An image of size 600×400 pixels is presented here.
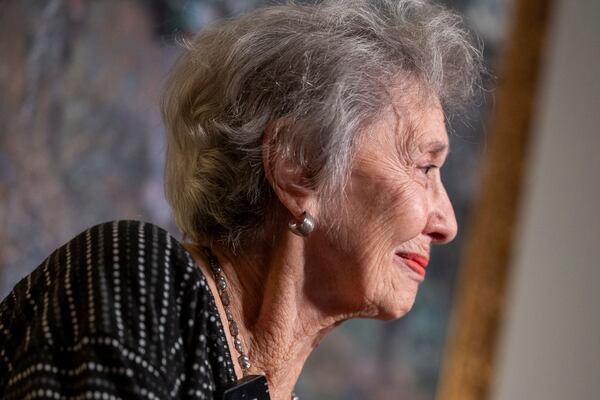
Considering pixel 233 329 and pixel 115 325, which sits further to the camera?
pixel 233 329

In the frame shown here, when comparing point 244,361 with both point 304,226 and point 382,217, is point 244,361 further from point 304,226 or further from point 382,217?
point 382,217

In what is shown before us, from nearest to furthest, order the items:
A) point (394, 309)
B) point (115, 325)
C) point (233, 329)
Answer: point (115, 325) < point (233, 329) < point (394, 309)

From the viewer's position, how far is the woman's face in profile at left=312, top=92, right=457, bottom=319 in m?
1.90

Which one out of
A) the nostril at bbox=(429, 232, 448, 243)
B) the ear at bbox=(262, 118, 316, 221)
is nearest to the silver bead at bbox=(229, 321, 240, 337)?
the ear at bbox=(262, 118, 316, 221)

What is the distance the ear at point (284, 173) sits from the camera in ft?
6.13

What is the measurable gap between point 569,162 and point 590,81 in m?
0.33

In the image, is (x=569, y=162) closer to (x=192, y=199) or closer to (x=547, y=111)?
(x=547, y=111)

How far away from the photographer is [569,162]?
3.67 meters

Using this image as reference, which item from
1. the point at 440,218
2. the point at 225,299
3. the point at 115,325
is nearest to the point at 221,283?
the point at 225,299

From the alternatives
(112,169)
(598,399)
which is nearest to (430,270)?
(598,399)

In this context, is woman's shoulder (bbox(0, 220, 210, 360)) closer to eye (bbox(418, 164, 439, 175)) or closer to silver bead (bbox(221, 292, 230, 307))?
silver bead (bbox(221, 292, 230, 307))

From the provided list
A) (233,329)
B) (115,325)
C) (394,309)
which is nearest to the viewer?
(115,325)

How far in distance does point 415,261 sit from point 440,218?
0.11m

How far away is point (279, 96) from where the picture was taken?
1871mm
